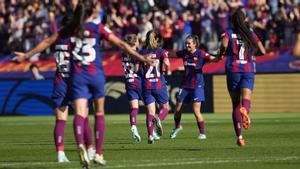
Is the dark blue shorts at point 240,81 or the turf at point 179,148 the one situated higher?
the dark blue shorts at point 240,81

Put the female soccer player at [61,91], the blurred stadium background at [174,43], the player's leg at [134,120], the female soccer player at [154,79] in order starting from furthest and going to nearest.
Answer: the blurred stadium background at [174,43], the female soccer player at [154,79], the player's leg at [134,120], the female soccer player at [61,91]

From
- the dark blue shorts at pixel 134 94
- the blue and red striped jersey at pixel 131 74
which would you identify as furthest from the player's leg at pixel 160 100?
the blue and red striped jersey at pixel 131 74

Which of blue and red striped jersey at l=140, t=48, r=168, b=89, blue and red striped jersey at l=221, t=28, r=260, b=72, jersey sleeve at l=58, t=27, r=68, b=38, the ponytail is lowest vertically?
blue and red striped jersey at l=140, t=48, r=168, b=89

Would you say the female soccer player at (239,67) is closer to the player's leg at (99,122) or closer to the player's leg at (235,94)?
the player's leg at (235,94)

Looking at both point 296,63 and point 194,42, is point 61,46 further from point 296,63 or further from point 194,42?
point 296,63

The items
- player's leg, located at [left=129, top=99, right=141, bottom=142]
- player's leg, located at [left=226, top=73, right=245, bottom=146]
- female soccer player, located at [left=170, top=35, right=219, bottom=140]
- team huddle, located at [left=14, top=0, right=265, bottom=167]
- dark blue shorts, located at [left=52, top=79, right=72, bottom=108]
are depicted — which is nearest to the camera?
team huddle, located at [left=14, top=0, right=265, bottom=167]

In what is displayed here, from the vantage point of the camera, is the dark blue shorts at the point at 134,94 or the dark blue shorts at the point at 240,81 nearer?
the dark blue shorts at the point at 240,81

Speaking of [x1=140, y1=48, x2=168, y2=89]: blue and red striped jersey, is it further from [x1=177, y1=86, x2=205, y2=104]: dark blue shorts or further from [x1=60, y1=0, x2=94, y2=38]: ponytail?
[x1=60, y1=0, x2=94, y2=38]: ponytail

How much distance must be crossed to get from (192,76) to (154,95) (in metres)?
1.09

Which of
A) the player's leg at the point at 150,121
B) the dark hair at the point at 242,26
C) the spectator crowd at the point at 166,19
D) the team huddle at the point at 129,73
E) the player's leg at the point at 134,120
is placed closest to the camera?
the team huddle at the point at 129,73

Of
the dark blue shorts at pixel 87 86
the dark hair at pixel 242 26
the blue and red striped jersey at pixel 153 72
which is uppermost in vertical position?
the dark hair at pixel 242 26

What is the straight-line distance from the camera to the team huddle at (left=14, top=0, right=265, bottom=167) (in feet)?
44.9

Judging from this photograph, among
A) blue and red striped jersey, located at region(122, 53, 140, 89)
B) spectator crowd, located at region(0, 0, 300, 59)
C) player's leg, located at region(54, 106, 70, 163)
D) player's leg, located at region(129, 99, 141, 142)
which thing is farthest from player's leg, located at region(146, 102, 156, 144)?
spectator crowd, located at region(0, 0, 300, 59)

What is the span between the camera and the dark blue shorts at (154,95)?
20.8 m
